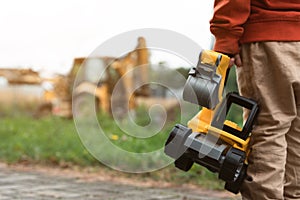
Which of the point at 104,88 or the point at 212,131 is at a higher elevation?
the point at 212,131

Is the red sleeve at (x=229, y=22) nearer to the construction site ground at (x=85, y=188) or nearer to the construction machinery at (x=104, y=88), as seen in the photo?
the construction site ground at (x=85, y=188)

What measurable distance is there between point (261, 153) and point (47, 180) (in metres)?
2.26

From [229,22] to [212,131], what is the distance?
448mm

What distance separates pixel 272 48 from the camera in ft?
7.63

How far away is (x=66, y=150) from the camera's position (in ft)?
17.1

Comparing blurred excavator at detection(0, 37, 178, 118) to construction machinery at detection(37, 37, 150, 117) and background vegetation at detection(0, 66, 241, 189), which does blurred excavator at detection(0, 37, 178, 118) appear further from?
background vegetation at detection(0, 66, 241, 189)

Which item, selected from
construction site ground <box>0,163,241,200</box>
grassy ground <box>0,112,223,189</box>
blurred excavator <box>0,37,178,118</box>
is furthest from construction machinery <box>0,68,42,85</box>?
construction site ground <box>0,163,241,200</box>

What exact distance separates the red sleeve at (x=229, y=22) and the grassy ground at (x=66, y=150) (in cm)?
175

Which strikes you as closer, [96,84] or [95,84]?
[96,84]

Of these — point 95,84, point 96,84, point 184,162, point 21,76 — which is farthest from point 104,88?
point 184,162

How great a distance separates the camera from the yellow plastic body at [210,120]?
231 cm

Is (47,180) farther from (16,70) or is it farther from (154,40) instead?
(16,70)

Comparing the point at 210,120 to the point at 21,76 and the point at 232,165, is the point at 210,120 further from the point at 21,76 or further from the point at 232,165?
the point at 21,76

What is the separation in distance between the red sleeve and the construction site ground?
1.47 meters
